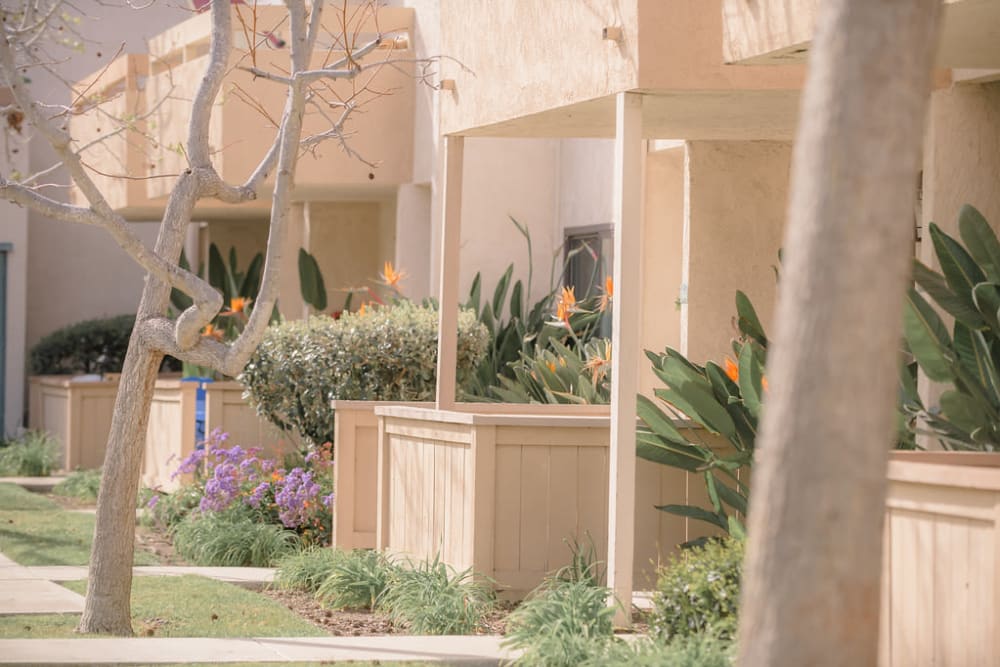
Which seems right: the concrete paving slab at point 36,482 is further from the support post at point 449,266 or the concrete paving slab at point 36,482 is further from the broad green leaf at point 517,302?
the support post at point 449,266

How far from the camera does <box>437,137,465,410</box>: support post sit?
10.5 meters

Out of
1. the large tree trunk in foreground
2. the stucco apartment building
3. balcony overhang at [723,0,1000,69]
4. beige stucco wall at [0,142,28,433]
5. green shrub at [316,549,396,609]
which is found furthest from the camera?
beige stucco wall at [0,142,28,433]

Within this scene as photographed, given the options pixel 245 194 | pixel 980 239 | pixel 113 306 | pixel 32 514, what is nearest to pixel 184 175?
pixel 245 194

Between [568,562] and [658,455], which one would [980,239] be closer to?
[658,455]

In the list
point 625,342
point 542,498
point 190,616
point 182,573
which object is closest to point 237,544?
point 182,573

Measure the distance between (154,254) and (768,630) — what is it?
556 cm

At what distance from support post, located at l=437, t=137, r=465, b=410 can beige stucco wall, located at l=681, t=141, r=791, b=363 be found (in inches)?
75.1

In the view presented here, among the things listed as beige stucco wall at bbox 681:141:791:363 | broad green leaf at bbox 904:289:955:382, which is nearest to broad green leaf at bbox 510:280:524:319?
beige stucco wall at bbox 681:141:791:363

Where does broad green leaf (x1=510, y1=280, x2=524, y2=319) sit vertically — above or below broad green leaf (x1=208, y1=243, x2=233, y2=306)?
below

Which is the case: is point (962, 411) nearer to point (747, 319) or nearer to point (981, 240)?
point (981, 240)

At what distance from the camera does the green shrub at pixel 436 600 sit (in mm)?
8547

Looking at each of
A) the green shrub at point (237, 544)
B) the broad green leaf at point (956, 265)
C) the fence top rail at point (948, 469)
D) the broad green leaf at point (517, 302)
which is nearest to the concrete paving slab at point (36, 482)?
the green shrub at point (237, 544)

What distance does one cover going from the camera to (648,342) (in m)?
13.0

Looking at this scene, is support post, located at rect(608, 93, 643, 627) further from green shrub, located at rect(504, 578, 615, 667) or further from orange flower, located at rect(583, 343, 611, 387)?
orange flower, located at rect(583, 343, 611, 387)
